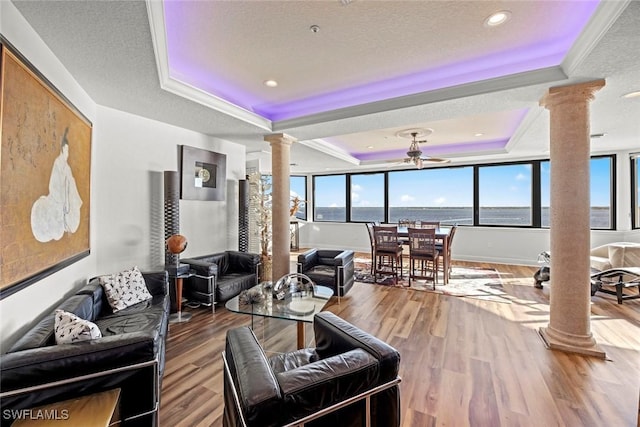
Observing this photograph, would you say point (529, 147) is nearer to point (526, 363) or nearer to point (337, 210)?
point (526, 363)

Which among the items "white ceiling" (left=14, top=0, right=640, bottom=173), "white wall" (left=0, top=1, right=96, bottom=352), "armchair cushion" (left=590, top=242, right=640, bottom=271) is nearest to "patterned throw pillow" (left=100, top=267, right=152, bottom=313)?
"white wall" (left=0, top=1, right=96, bottom=352)

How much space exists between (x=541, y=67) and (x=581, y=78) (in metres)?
0.35

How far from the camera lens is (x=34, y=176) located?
1.80m

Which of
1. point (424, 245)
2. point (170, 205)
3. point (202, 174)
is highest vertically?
point (202, 174)

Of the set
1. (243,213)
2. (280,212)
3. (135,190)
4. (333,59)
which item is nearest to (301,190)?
(243,213)

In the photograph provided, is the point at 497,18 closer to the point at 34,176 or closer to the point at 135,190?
the point at 34,176

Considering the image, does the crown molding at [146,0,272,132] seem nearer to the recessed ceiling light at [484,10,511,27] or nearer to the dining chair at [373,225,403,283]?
the recessed ceiling light at [484,10,511,27]

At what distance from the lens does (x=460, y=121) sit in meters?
4.59

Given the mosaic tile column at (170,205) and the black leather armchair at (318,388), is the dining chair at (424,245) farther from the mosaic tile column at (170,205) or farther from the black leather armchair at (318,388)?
the mosaic tile column at (170,205)

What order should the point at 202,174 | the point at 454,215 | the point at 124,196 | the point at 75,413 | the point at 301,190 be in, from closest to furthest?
the point at 75,413 → the point at 124,196 → the point at 202,174 → the point at 454,215 → the point at 301,190

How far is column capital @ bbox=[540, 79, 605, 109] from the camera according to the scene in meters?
2.60

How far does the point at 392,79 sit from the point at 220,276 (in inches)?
145

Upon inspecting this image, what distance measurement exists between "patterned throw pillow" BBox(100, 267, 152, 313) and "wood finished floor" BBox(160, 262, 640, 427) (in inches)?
24.0

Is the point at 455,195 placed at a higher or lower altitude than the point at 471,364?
higher
